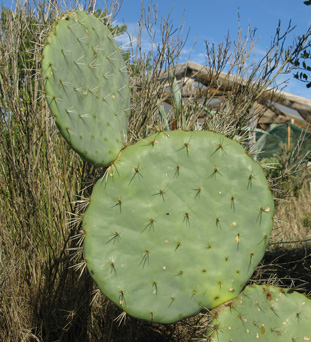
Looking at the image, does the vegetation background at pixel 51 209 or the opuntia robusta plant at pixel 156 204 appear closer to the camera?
the opuntia robusta plant at pixel 156 204

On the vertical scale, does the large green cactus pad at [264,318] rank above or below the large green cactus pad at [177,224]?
below

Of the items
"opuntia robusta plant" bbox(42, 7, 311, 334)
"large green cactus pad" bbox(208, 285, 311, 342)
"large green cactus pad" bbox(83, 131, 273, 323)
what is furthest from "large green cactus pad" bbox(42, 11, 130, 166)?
"large green cactus pad" bbox(208, 285, 311, 342)

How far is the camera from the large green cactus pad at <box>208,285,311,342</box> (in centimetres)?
169

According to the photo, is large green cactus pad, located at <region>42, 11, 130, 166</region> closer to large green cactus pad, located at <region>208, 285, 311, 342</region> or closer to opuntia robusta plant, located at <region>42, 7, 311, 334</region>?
opuntia robusta plant, located at <region>42, 7, 311, 334</region>

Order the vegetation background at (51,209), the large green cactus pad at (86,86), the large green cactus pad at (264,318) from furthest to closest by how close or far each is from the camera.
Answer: the vegetation background at (51,209), the large green cactus pad at (264,318), the large green cactus pad at (86,86)

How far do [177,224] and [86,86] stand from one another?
64 centimetres

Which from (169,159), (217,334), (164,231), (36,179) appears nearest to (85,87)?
(169,159)

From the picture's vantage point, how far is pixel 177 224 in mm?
1692

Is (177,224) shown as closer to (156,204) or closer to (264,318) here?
(156,204)

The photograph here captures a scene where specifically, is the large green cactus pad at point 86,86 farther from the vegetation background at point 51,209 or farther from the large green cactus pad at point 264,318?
the large green cactus pad at point 264,318

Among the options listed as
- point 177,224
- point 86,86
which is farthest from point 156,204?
point 86,86

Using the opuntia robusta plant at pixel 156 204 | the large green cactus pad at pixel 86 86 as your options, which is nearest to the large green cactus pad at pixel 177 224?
the opuntia robusta plant at pixel 156 204

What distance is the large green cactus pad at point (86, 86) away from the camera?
1.57 m

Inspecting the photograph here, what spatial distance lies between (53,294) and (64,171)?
64 cm
